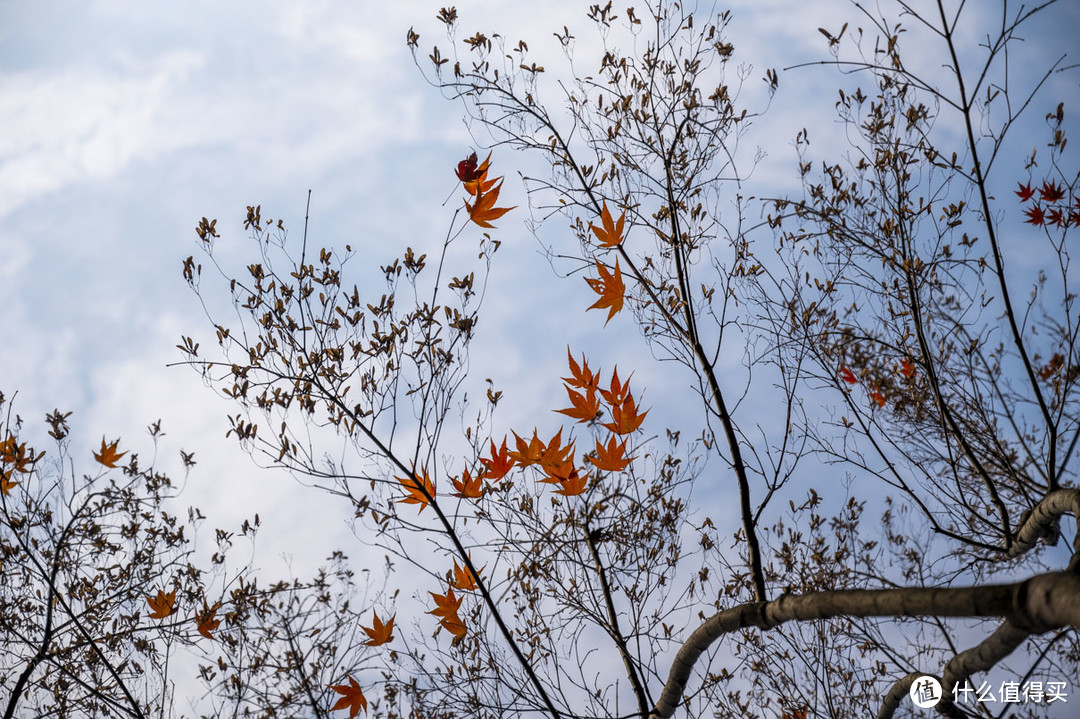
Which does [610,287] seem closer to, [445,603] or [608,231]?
[608,231]

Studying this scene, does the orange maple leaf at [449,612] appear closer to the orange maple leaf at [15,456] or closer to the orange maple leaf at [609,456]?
the orange maple leaf at [609,456]

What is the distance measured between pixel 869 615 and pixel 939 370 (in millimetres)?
2364

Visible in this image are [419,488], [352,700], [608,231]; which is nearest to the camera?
[419,488]

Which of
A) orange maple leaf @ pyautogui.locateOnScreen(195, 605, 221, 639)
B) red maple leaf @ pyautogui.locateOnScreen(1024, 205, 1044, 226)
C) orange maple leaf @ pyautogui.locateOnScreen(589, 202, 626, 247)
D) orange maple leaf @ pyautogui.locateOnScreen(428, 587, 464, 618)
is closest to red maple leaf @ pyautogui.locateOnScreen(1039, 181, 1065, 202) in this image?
red maple leaf @ pyautogui.locateOnScreen(1024, 205, 1044, 226)

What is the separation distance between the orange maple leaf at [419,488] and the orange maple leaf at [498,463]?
1.38 ft

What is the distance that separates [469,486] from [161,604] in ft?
7.63

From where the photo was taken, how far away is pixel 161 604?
4.17 meters

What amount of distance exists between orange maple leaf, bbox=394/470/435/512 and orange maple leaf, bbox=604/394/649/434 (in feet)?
2.58

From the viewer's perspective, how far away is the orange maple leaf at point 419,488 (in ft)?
8.57

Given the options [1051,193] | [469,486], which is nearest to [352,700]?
[469,486]

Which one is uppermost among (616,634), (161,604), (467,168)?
(467,168)

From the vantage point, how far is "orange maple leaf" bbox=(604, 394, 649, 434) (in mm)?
2975

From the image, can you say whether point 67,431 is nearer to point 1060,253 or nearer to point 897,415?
point 897,415

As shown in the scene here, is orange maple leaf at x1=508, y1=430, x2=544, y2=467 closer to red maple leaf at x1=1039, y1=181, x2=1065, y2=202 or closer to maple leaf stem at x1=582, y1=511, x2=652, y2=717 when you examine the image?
Answer: maple leaf stem at x1=582, y1=511, x2=652, y2=717
